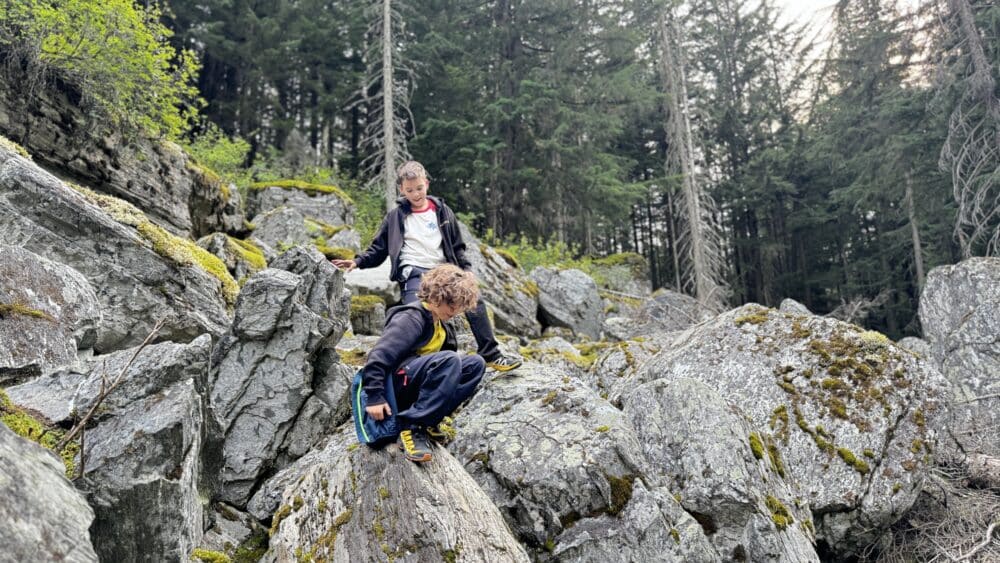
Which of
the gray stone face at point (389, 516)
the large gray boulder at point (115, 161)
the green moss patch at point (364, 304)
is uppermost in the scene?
the large gray boulder at point (115, 161)

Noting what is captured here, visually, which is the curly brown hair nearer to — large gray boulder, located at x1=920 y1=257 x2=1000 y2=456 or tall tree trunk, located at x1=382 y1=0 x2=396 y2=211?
large gray boulder, located at x1=920 y1=257 x2=1000 y2=456

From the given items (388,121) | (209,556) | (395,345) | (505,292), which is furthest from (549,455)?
(388,121)

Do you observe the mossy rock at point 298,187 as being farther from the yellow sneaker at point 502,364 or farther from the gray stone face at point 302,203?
the yellow sneaker at point 502,364

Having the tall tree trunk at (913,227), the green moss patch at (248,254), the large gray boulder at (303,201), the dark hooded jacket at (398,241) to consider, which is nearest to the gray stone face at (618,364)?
the dark hooded jacket at (398,241)

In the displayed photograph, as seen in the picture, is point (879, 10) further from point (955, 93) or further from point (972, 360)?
point (972, 360)

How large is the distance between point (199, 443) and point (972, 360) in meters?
13.3

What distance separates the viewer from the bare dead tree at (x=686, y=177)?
21.6 m

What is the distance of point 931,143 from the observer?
66.0 feet

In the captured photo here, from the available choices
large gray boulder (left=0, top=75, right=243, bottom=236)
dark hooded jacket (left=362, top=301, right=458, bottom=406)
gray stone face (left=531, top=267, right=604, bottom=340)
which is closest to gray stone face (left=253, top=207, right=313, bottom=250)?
large gray boulder (left=0, top=75, right=243, bottom=236)

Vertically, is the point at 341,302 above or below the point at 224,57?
below

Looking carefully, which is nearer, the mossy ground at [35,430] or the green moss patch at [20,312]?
Answer: the mossy ground at [35,430]

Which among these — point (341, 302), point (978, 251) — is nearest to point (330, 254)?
point (341, 302)

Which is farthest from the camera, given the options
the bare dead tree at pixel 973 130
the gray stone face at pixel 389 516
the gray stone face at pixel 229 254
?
the bare dead tree at pixel 973 130

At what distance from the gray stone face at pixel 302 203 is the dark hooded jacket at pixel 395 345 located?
1430cm
